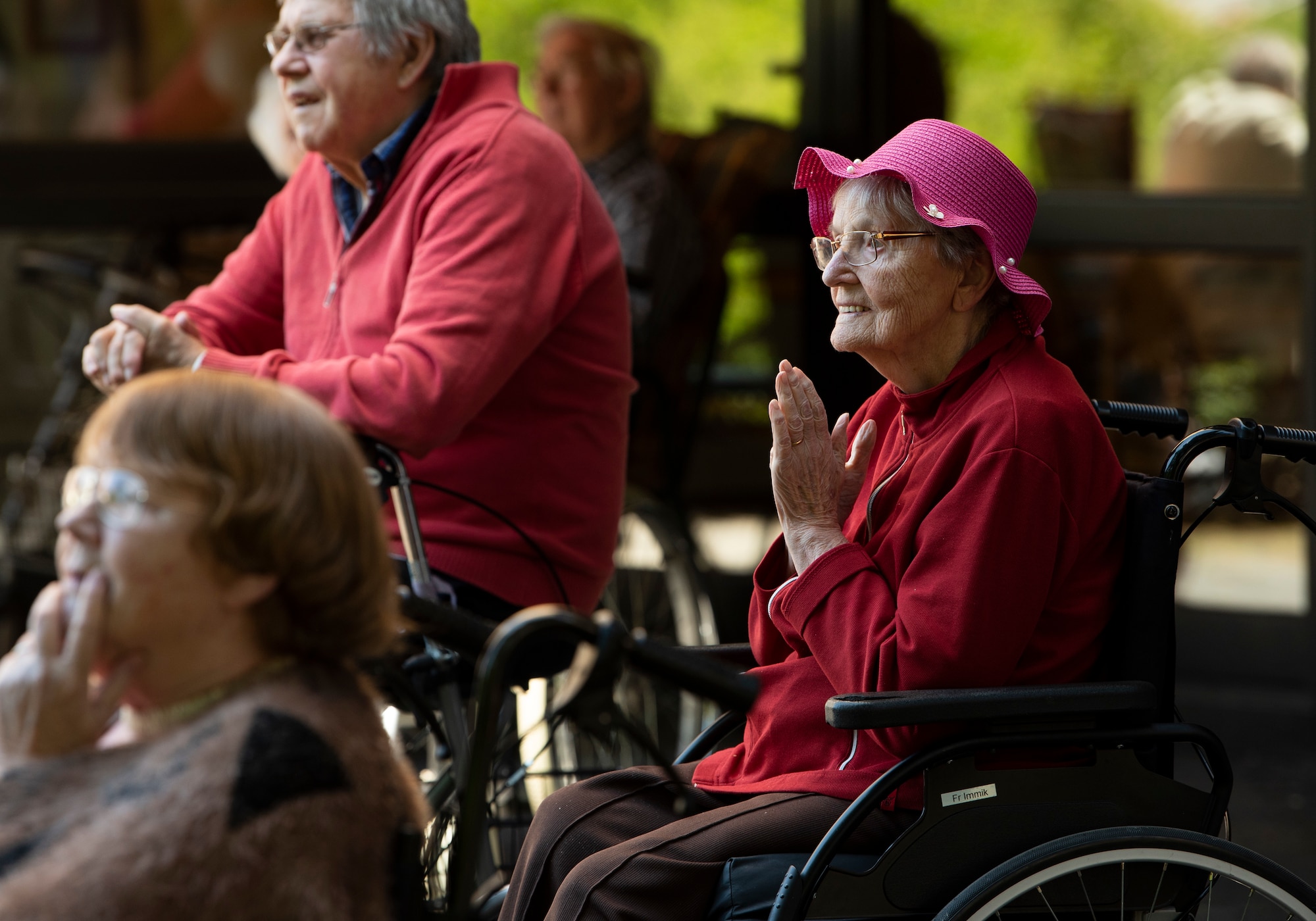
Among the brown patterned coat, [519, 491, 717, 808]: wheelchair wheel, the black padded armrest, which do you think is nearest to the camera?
the brown patterned coat

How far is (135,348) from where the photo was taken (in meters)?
2.29

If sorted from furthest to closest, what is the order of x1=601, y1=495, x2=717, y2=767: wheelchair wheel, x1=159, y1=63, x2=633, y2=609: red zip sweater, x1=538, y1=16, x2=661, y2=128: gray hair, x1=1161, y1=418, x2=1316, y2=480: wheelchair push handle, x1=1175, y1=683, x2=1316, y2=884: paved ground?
x1=538, y1=16, x2=661, y2=128: gray hair, x1=601, y1=495, x2=717, y2=767: wheelchair wheel, x1=1175, y1=683, x2=1316, y2=884: paved ground, x1=159, y1=63, x2=633, y2=609: red zip sweater, x1=1161, y1=418, x2=1316, y2=480: wheelchair push handle

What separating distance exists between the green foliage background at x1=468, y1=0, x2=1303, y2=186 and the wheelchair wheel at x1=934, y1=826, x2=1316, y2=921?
9.58ft

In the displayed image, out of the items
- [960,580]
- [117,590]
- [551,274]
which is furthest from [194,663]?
[551,274]

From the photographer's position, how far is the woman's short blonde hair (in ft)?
3.89

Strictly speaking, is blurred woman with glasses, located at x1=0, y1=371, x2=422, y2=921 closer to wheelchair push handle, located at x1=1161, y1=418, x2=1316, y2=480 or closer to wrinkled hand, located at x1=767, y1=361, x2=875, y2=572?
wrinkled hand, located at x1=767, y1=361, x2=875, y2=572

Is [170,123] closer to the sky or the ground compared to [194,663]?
closer to the sky

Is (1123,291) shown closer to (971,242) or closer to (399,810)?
(971,242)

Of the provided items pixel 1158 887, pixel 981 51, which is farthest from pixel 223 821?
pixel 981 51

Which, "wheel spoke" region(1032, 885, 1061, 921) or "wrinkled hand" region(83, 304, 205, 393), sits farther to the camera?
"wrinkled hand" region(83, 304, 205, 393)

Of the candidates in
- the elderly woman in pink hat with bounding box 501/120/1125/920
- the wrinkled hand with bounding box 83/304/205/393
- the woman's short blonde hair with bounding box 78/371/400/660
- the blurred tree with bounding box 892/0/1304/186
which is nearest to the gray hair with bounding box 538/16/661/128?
the blurred tree with bounding box 892/0/1304/186

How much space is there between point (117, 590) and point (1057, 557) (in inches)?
41.3

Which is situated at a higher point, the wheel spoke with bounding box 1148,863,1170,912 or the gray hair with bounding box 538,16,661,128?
the gray hair with bounding box 538,16,661,128

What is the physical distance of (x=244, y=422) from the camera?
46.9 inches
